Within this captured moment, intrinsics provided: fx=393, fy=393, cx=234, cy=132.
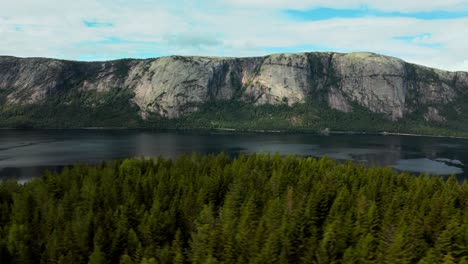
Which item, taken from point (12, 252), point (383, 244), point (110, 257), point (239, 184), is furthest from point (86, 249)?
point (383, 244)

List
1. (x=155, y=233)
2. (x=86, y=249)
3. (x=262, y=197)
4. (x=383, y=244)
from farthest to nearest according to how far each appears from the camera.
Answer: (x=262, y=197)
(x=155, y=233)
(x=86, y=249)
(x=383, y=244)

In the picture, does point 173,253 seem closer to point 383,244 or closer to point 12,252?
point 12,252

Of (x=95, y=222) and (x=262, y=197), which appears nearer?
(x=95, y=222)

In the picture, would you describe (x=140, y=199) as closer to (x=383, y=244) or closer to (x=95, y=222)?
(x=95, y=222)

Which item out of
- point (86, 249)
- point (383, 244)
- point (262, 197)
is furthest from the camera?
point (262, 197)

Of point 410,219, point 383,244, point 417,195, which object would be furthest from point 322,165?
point 383,244

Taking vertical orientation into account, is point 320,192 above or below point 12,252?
above
